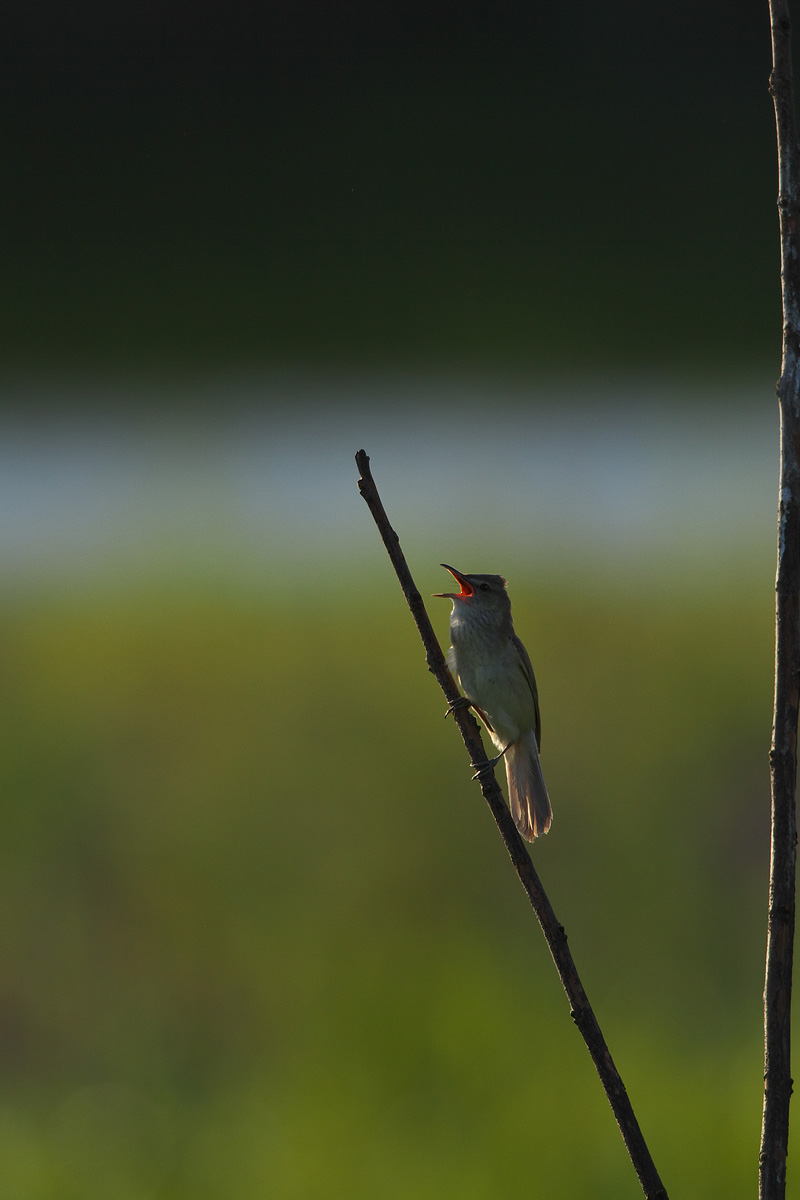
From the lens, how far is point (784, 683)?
0.64 metres

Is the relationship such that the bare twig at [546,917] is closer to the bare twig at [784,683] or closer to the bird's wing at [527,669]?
the bare twig at [784,683]

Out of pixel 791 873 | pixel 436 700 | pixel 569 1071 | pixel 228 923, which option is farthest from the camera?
pixel 436 700

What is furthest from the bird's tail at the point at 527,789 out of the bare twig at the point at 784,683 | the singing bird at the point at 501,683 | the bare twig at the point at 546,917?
the bare twig at the point at 784,683

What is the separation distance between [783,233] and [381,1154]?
63.9 inches

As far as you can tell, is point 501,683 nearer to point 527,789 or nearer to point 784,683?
point 527,789

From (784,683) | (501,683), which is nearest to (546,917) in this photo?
(784,683)

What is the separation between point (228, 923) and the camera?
2.06 meters

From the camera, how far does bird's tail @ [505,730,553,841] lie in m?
1.70

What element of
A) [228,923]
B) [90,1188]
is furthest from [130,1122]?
[228,923]

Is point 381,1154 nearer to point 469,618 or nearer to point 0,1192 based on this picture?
point 0,1192

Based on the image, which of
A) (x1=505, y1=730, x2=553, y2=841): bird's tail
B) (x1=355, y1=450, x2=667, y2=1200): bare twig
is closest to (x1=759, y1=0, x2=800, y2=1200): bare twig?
(x1=355, y1=450, x2=667, y2=1200): bare twig

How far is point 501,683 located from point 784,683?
1.12 metres

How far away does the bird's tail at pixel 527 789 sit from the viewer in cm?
170

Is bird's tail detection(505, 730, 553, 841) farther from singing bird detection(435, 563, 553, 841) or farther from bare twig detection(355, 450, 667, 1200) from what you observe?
bare twig detection(355, 450, 667, 1200)
